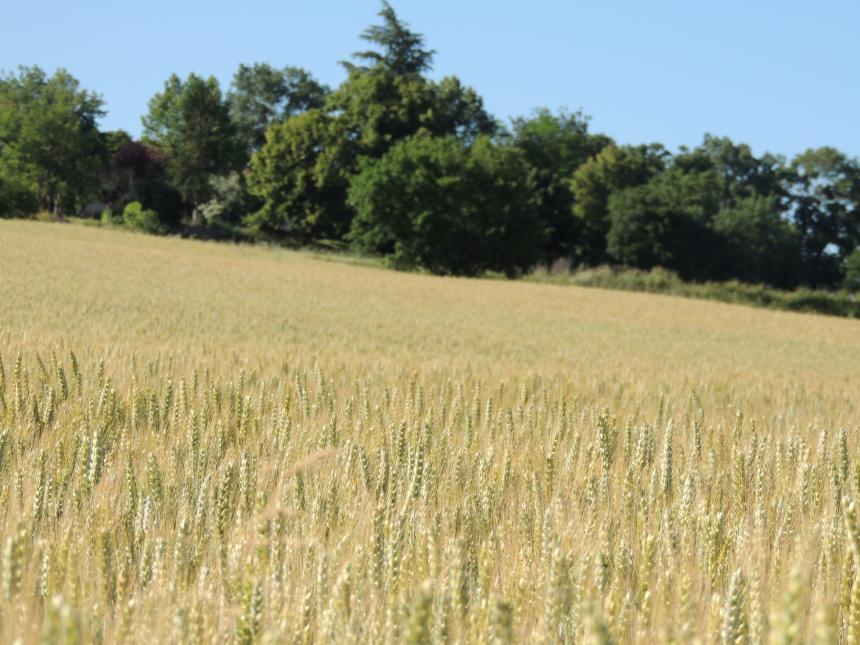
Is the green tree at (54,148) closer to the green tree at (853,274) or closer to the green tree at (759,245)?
the green tree at (759,245)

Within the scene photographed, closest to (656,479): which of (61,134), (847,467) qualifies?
(847,467)

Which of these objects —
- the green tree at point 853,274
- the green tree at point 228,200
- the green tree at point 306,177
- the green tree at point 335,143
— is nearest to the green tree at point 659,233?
the green tree at point 335,143

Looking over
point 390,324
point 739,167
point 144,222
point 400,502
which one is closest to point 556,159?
point 739,167

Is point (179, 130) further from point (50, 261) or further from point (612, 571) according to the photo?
point (612, 571)

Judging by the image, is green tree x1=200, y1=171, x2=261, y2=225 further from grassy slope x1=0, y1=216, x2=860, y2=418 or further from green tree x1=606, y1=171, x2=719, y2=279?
grassy slope x1=0, y1=216, x2=860, y2=418

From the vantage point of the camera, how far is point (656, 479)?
318cm

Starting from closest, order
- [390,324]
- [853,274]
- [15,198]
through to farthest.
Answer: [390,324] < [15,198] < [853,274]

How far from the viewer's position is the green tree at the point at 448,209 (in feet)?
132

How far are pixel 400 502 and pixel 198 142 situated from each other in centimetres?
6264

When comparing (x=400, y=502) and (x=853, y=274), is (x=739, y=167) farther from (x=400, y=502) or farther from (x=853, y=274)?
(x=400, y=502)

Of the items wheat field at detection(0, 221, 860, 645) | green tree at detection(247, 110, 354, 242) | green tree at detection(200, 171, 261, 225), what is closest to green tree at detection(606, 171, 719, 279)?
green tree at detection(247, 110, 354, 242)

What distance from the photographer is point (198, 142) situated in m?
62.3

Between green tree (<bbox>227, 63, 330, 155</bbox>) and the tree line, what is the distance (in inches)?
4.5

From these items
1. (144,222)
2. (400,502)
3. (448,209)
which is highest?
(448,209)
